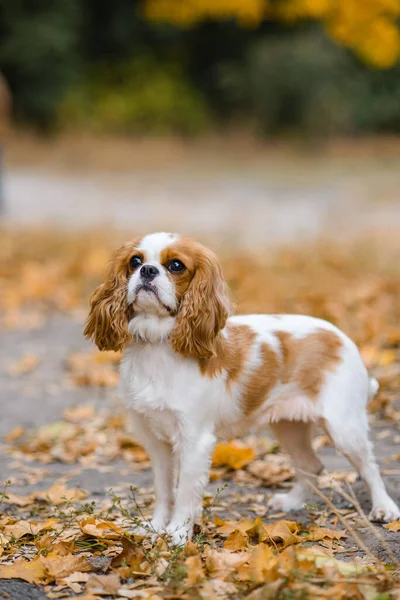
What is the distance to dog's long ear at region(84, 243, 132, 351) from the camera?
333cm

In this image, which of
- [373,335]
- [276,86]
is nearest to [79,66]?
[276,86]

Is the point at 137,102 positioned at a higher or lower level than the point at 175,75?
lower

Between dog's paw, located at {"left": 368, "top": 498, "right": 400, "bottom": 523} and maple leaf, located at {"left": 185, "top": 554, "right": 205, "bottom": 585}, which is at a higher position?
maple leaf, located at {"left": 185, "top": 554, "right": 205, "bottom": 585}

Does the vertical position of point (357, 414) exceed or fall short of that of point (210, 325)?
it falls short

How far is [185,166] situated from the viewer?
20.4 meters

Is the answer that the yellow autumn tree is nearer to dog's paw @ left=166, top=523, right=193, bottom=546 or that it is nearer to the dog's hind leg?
the dog's hind leg

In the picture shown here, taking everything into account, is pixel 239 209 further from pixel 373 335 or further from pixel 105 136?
pixel 105 136

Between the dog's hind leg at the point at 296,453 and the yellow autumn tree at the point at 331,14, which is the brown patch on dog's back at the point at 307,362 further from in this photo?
the yellow autumn tree at the point at 331,14

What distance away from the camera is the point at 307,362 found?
355 centimetres

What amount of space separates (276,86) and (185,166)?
375cm

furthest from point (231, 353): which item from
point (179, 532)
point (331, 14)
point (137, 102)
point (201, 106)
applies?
point (137, 102)

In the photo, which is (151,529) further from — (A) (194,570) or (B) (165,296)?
(B) (165,296)

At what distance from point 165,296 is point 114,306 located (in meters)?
0.23

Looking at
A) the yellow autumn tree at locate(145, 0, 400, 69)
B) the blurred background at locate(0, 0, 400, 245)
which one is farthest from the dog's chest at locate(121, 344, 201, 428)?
the yellow autumn tree at locate(145, 0, 400, 69)
